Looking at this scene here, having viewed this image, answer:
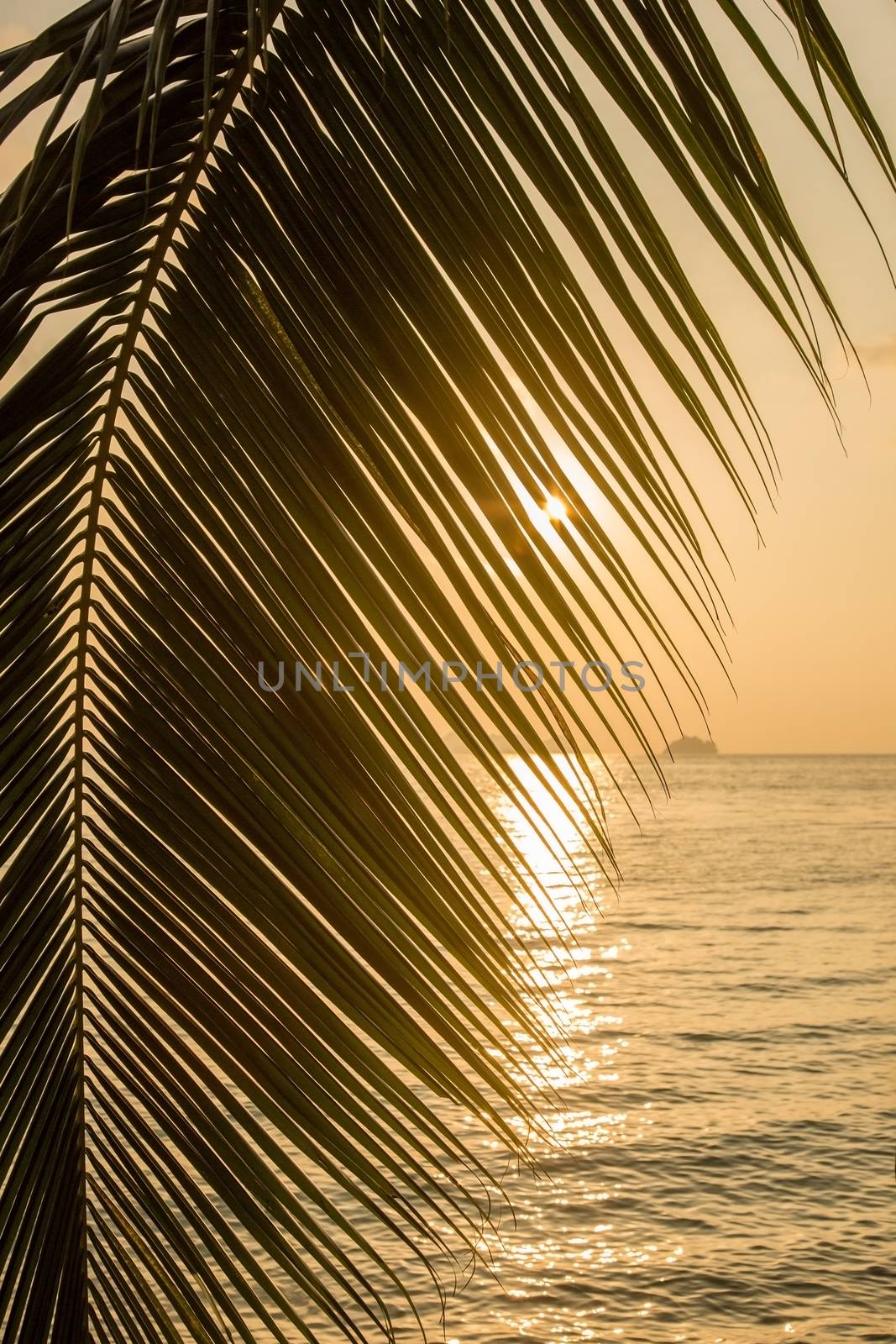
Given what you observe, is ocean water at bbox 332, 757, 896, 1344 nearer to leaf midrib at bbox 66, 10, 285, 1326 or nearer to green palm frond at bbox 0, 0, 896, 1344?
green palm frond at bbox 0, 0, 896, 1344

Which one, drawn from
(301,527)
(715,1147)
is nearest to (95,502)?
(301,527)

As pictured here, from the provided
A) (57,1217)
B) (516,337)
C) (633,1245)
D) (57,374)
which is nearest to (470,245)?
(516,337)

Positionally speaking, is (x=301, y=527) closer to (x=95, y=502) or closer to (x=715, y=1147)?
(x=95, y=502)

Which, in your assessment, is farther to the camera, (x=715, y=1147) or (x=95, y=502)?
(x=715, y=1147)

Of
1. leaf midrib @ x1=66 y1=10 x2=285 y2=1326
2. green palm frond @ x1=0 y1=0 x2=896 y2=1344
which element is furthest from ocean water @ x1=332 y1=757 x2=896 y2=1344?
leaf midrib @ x1=66 y1=10 x2=285 y2=1326

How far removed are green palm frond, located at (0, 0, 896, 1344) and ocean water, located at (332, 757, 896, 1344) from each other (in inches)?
10.5

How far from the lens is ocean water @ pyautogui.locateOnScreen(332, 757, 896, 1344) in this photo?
11031 millimetres

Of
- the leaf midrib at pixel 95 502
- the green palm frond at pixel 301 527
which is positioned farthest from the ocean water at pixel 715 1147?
the leaf midrib at pixel 95 502

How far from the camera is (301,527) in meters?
0.96

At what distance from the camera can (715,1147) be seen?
15.9 m

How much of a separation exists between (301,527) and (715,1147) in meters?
16.9

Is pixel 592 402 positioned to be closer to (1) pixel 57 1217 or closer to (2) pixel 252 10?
(2) pixel 252 10

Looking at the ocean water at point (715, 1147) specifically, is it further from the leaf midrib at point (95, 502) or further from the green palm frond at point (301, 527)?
the leaf midrib at point (95, 502)

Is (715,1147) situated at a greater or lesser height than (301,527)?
greater
